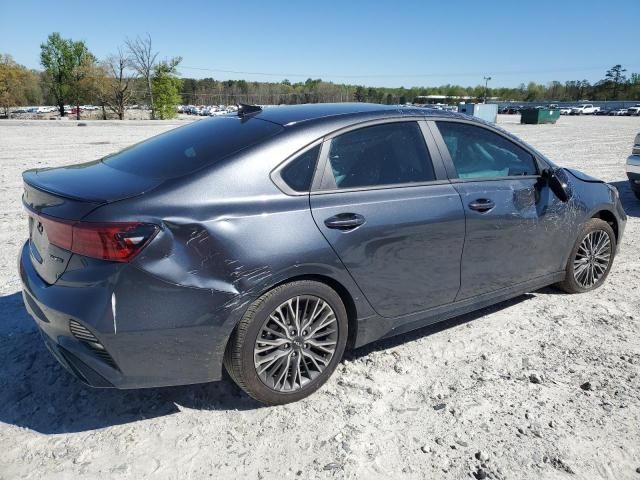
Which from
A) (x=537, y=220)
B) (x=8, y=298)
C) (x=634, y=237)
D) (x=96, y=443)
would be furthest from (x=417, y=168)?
(x=634, y=237)

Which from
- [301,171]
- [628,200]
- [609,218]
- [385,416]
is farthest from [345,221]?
[628,200]

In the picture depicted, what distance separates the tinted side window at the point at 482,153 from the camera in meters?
3.41

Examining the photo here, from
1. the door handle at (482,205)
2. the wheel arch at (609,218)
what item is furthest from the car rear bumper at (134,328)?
the wheel arch at (609,218)

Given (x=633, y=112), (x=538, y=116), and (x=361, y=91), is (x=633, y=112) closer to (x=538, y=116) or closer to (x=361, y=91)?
(x=538, y=116)

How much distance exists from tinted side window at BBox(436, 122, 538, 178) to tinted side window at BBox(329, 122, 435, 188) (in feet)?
0.94

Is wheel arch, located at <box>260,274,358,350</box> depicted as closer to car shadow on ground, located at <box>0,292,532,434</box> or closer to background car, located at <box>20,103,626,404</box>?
background car, located at <box>20,103,626,404</box>

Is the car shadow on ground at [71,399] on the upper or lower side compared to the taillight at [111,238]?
lower

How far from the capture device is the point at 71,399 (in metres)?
2.87

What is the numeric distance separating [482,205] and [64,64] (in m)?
86.9

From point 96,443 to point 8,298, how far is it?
2295mm

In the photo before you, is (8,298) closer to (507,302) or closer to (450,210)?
(450,210)

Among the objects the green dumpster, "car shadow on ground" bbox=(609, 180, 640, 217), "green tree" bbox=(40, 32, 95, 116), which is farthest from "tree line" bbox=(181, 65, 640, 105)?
"car shadow on ground" bbox=(609, 180, 640, 217)

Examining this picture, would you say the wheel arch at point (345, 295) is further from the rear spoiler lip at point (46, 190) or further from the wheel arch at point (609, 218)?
the wheel arch at point (609, 218)

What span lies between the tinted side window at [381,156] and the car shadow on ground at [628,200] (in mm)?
5902
